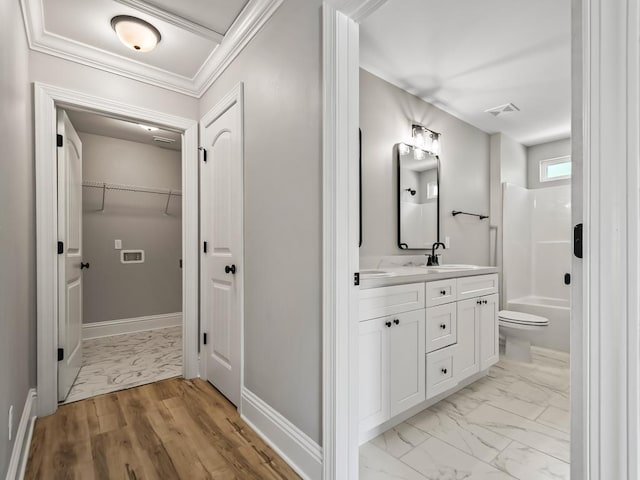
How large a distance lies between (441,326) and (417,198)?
1.22m

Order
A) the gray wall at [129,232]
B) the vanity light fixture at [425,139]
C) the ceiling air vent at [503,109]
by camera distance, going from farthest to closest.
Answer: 1. the gray wall at [129,232]
2. the ceiling air vent at [503,109]
3. the vanity light fixture at [425,139]

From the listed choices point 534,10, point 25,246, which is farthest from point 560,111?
point 25,246

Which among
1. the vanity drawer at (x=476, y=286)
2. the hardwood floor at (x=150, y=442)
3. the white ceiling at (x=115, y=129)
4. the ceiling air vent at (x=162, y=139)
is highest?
the white ceiling at (x=115, y=129)

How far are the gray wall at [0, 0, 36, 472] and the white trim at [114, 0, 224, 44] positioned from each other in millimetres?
540

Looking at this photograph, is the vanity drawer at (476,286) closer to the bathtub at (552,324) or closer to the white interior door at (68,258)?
the bathtub at (552,324)

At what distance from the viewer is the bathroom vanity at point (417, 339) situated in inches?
65.9

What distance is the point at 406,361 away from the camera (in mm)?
1852

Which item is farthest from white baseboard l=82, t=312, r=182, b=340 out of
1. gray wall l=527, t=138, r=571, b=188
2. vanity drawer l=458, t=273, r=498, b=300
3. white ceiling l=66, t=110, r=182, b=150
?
gray wall l=527, t=138, r=571, b=188

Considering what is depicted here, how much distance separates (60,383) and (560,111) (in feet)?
16.1

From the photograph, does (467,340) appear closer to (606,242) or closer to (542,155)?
(606,242)

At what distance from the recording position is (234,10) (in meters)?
1.86

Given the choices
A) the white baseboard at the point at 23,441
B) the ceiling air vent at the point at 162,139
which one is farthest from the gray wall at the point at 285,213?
the ceiling air vent at the point at 162,139

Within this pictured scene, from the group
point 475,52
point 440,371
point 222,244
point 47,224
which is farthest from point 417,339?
point 47,224

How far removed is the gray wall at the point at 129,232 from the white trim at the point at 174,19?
8.43ft
